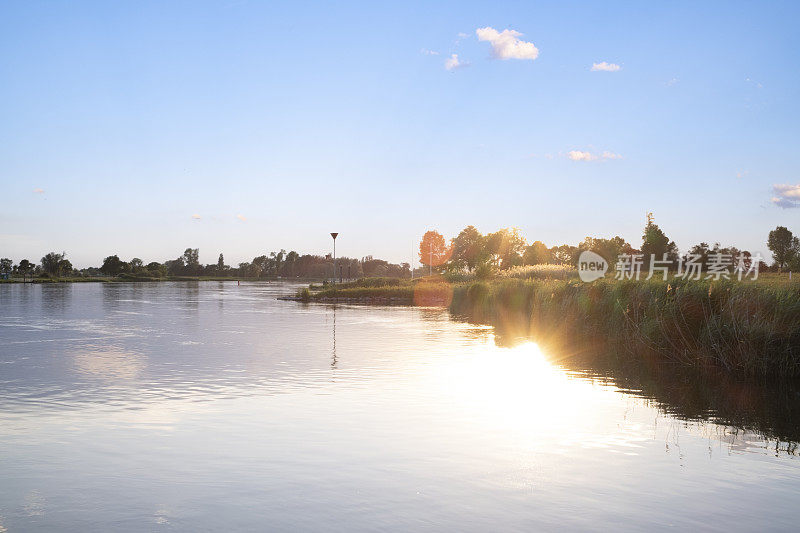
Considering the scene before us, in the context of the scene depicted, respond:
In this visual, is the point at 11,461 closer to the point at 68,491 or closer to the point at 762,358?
the point at 68,491

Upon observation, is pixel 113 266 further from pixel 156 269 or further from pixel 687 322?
pixel 687 322

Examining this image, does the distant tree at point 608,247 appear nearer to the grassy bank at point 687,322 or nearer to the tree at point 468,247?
the tree at point 468,247

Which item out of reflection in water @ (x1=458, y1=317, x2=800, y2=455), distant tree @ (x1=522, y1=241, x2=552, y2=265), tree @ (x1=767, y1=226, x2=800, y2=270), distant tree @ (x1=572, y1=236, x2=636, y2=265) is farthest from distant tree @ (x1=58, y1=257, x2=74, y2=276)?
reflection in water @ (x1=458, y1=317, x2=800, y2=455)

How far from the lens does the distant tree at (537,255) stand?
101562 millimetres

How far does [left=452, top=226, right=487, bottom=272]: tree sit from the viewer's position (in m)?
118

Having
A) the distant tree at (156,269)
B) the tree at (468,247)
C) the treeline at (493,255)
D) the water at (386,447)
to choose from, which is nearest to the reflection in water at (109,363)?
the water at (386,447)

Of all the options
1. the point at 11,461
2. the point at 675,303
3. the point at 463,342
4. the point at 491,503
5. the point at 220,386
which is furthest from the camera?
the point at 463,342

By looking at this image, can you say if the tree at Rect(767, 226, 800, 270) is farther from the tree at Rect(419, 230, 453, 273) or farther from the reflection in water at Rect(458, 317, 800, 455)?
the reflection in water at Rect(458, 317, 800, 455)

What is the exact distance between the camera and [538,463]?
8570mm

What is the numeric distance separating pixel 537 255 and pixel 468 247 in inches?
812

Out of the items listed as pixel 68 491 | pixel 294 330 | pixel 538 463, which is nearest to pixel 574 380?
pixel 538 463

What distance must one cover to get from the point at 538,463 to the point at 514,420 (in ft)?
8.68

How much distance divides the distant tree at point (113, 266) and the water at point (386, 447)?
7221 inches

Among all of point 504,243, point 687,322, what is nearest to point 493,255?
point 504,243
